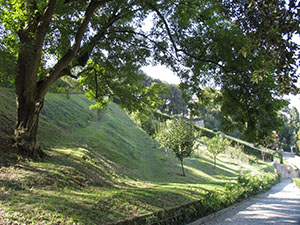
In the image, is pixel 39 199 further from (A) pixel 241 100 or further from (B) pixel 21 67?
(A) pixel 241 100

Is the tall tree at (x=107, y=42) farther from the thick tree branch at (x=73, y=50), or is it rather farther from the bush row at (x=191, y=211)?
the bush row at (x=191, y=211)

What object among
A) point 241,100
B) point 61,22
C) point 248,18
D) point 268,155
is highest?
point 61,22

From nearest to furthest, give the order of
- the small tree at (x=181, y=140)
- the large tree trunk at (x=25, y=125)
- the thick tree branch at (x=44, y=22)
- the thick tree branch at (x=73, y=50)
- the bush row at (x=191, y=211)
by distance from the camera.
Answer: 1. the bush row at (x=191, y=211)
2. the thick tree branch at (x=44, y=22)
3. the thick tree branch at (x=73, y=50)
4. the large tree trunk at (x=25, y=125)
5. the small tree at (x=181, y=140)

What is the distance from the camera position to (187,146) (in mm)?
19406

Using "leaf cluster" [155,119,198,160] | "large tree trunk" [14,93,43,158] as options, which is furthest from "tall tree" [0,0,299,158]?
"leaf cluster" [155,119,198,160]

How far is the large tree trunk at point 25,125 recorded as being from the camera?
764 centimetres

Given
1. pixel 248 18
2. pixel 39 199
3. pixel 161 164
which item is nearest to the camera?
pixel 248 18

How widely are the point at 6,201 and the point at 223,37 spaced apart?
673cm

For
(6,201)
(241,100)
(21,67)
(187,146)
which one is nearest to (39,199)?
(6,201)

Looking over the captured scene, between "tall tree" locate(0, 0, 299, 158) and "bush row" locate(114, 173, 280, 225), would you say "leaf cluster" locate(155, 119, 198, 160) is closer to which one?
"bush row" locate(114, 173, 280, 225)

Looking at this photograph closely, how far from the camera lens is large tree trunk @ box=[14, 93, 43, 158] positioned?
7.64 m

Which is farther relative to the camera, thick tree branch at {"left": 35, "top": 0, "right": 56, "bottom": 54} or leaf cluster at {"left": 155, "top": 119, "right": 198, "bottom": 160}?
leaf cluster at {"left": 155, "top": 119, "right": 198, "bottom": 160}

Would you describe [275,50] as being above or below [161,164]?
above

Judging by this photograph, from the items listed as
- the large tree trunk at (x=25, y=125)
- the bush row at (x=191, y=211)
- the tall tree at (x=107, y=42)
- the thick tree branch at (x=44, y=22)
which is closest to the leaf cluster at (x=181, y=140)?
the bush row at (x=191, y=211)
